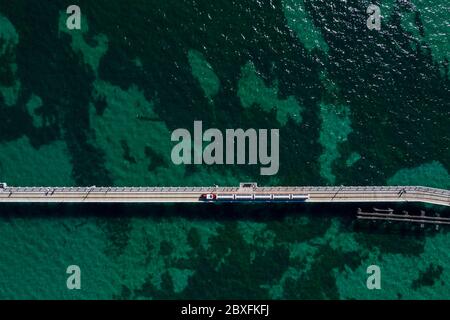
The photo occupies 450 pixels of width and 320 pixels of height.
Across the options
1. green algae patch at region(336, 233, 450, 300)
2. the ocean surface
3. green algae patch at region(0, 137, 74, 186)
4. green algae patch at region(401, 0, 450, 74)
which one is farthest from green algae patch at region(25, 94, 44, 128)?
green algae patch at region(401, 0, 450, 74)

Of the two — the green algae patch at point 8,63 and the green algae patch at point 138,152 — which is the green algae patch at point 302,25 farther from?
the green algae patch at point 8,63

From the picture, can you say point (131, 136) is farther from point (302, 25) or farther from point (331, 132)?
point (302, 25)

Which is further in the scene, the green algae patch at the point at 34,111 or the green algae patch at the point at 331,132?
the green algae patch at the point at 331,132

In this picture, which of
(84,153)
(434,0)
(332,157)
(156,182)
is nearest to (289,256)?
(332,157)

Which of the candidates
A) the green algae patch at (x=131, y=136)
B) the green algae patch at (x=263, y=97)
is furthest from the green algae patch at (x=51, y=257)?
the green algae patch at (x=263, y=97)

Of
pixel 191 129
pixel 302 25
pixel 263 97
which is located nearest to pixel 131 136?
pixel 191 129

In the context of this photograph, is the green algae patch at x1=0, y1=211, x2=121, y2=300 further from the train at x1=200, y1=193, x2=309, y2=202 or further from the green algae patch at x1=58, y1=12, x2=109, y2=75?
the green algae patch at x1=58, y1=12, x2=109, y2=75
